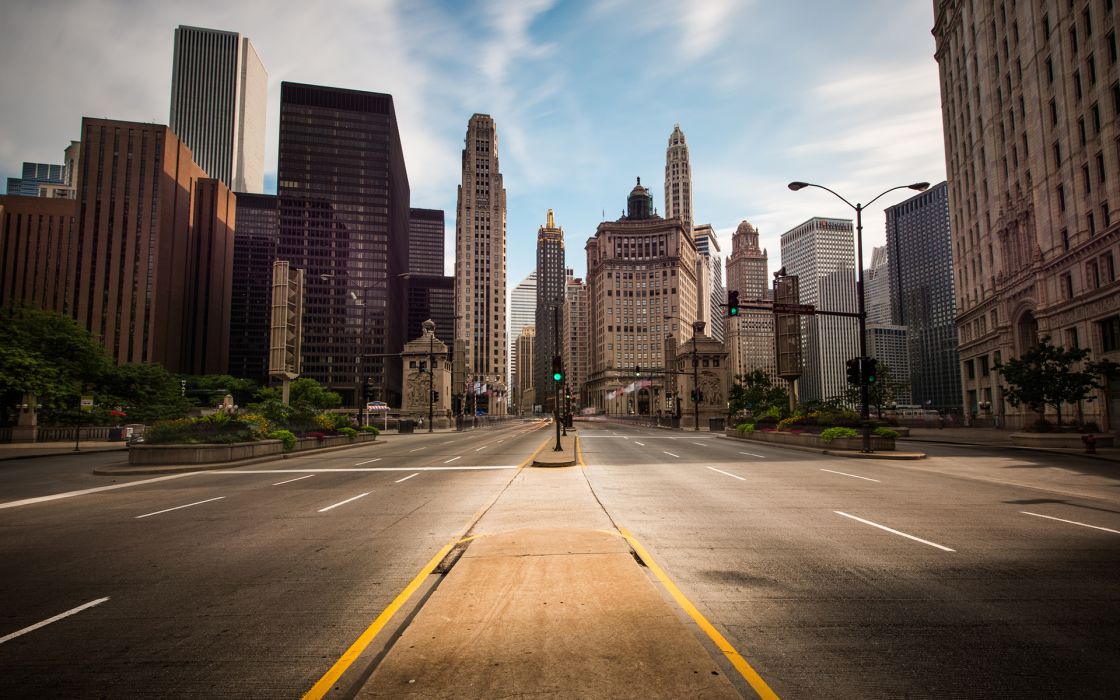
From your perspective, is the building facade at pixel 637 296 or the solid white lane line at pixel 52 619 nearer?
the solid white lane line at pixel 52 619

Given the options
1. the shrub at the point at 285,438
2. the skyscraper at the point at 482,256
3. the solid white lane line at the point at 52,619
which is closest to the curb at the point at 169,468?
the shrub at the point at 285,438

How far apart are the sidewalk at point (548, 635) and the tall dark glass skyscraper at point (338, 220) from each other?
147 metres

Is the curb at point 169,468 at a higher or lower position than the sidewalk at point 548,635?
lower

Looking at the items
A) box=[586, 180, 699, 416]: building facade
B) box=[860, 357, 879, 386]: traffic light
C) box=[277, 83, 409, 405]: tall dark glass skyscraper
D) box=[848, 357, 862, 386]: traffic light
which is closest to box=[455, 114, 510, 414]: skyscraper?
box=[277, 83, 409, 405]: tall dark glass skyscraper

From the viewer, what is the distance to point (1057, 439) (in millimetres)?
28828

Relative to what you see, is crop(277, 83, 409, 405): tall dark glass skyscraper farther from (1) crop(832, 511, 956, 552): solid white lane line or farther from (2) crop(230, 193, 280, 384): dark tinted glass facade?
(1) crop(832, 511, 956, 552): solid white lane line

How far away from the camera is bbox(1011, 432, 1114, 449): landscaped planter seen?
27938 millimetres

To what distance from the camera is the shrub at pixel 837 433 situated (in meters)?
26.0

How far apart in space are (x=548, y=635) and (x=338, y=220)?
6387 inches

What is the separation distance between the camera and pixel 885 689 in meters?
3.75

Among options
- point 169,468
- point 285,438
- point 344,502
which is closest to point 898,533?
point 344,502

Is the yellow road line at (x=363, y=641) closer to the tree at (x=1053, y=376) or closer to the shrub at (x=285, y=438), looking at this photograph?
the shrub at (x=285, y=438)

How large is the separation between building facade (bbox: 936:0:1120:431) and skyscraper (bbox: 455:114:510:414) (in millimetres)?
139452

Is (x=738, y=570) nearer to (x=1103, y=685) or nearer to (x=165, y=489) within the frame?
(x=1103, y=685)
